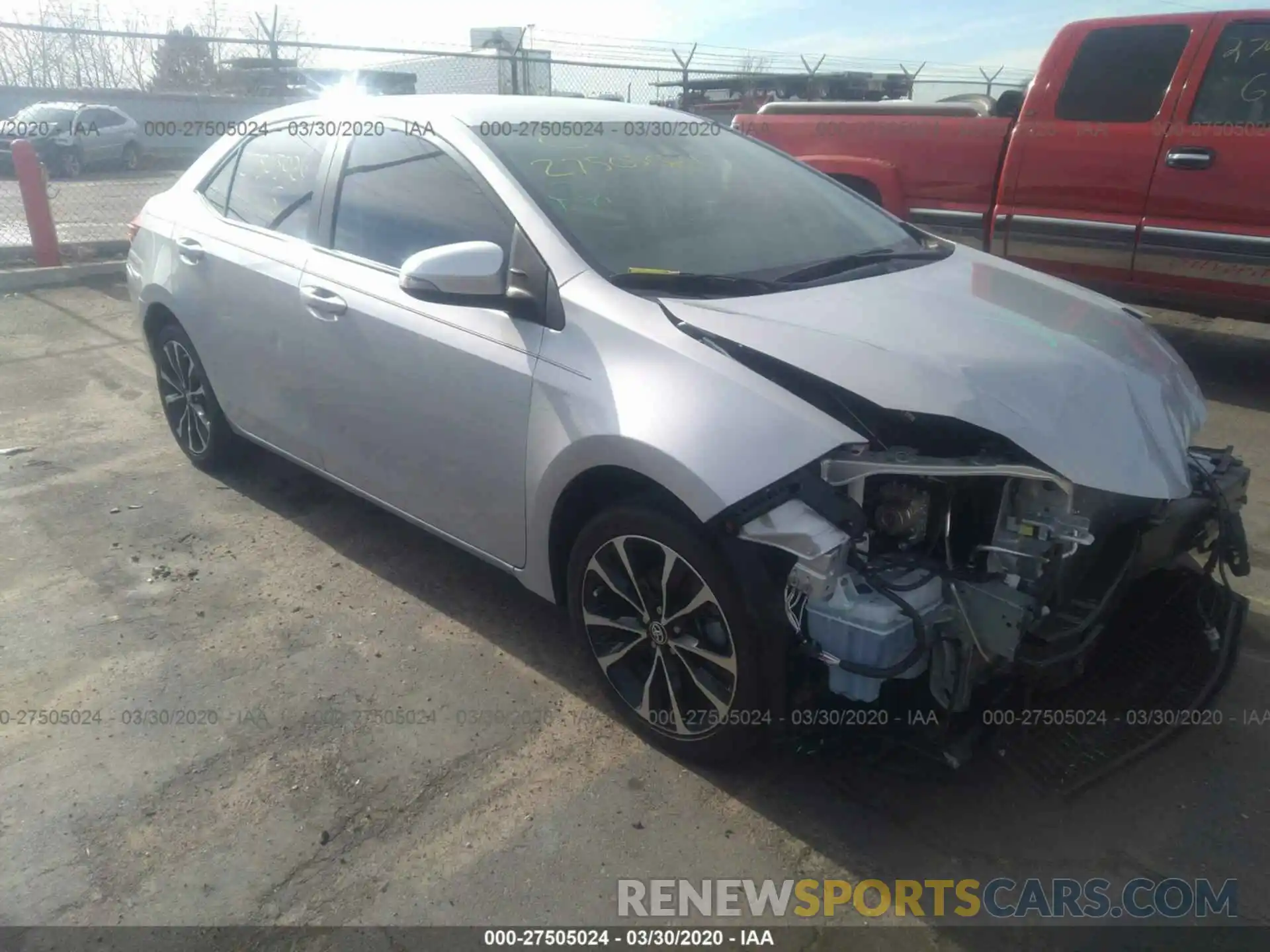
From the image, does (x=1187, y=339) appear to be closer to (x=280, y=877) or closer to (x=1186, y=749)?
(x=1186, y=749)

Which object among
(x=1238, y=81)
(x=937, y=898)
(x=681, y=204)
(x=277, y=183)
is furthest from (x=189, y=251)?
(x=1238, y=81)

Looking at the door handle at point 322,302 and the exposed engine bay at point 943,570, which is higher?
the door handle at point 322,302

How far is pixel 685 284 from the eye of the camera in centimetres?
278

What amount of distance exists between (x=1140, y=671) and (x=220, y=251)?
3.82 metres

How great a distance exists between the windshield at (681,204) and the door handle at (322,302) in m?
0.78

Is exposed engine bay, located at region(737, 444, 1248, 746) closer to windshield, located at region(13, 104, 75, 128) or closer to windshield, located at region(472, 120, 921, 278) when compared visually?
windshield, located at region(472, 120, 921, 278)

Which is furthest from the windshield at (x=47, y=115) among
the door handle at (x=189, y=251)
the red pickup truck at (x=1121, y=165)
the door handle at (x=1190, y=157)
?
the door handle at (x=1190, y=157)

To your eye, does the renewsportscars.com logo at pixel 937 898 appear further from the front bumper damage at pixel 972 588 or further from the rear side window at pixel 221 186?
the rear side window at pixel 221 186

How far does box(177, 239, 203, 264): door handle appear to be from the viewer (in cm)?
420

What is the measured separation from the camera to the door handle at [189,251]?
4197 millimetres

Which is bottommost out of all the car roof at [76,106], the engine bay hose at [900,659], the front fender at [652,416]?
the engine bay hose at [900,659]

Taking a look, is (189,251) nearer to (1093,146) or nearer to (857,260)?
(857,260)

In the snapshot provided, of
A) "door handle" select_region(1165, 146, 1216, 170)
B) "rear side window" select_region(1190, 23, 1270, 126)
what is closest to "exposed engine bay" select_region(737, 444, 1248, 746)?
"door handle" select_region(1165, 146, 1216, 170)

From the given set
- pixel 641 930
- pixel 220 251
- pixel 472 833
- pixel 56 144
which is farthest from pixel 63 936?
pixel 56 144
